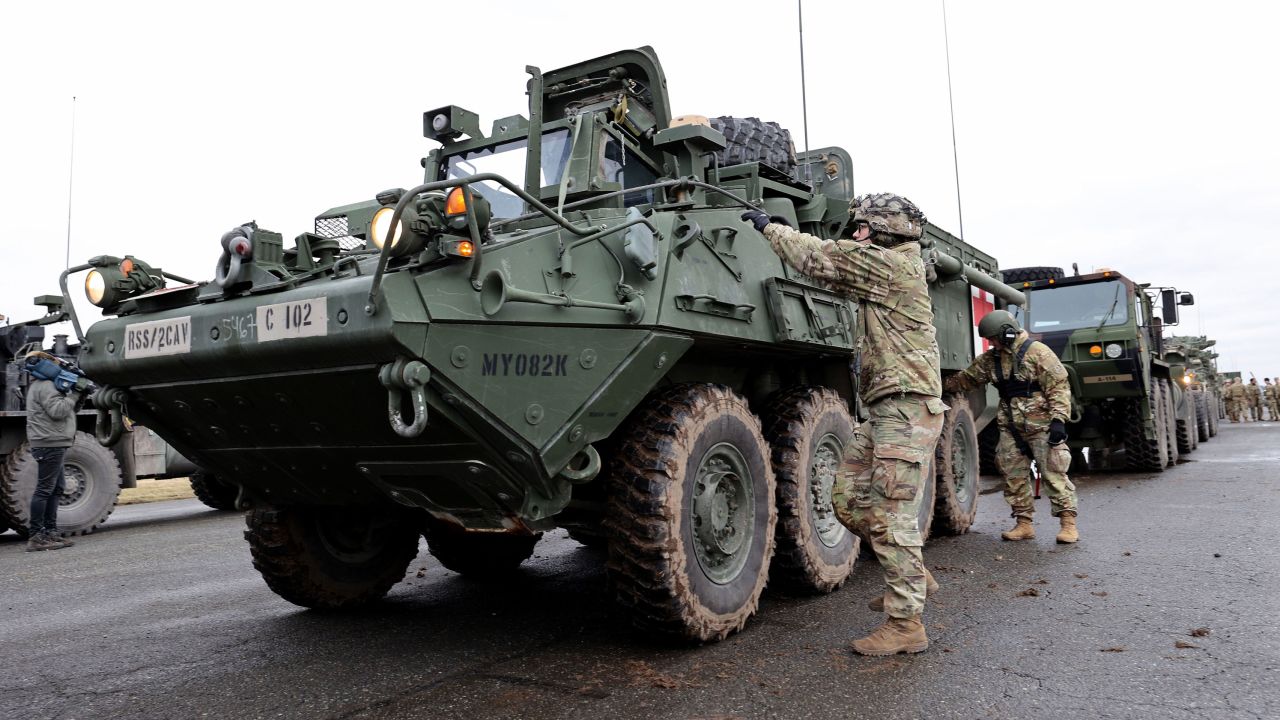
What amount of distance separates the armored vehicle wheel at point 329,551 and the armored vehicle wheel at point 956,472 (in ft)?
12.2

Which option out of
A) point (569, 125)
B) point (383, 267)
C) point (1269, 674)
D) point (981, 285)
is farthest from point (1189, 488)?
point (383, 267)

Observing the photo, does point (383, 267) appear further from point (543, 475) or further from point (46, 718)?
point (46, 718)

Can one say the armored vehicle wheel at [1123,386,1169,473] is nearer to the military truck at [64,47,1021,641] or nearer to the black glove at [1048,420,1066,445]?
the black glove at [1048,420,1066,445]

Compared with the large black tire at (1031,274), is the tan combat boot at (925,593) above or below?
below

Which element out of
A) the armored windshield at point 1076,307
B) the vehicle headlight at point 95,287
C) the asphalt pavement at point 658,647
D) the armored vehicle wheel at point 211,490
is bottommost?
the asphalt pavement at point 658,647

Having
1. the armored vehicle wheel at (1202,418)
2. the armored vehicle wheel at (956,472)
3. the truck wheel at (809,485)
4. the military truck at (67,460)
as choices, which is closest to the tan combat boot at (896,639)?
the truck wheel at (809,485)

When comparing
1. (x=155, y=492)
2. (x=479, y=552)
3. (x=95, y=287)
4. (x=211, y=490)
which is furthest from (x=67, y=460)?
(x=95, y=287)

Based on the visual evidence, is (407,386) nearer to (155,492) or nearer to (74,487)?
(74,487)

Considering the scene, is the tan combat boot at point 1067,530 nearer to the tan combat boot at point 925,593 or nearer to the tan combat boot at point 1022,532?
the tan combat boot at point 1022,532

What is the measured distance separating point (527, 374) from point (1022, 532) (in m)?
4.76

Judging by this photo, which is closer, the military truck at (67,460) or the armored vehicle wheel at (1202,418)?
the military truck at (67,460)

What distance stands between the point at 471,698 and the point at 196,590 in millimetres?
3354

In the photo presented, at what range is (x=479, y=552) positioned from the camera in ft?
19.1

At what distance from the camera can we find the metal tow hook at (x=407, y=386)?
3035 mm
